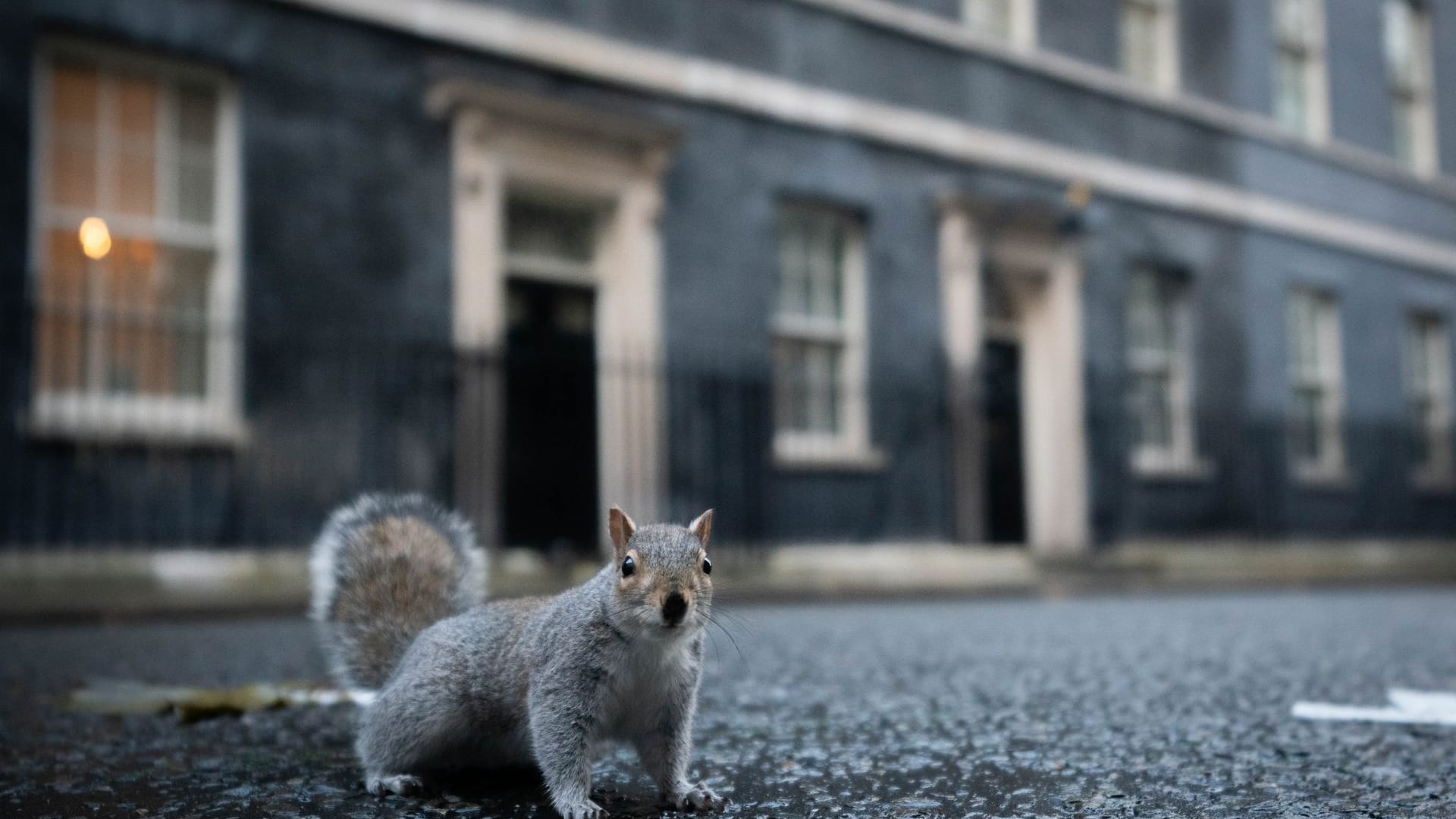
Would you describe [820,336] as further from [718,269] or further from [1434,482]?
[1434,482]

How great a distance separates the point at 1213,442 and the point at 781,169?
6.28m

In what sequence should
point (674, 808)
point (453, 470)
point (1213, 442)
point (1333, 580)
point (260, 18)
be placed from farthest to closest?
point (1213, 442) → point (1333, 580) → point (453, 470) → point (260, 18) → point (674, 808)

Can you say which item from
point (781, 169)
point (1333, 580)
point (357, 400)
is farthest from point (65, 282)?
point (1333, 580)

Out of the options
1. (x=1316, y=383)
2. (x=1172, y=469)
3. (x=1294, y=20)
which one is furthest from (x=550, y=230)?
(x=1294, y=20)

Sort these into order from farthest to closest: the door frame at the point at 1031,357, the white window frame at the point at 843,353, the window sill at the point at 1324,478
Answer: the window sill at the point at 1324,478
the door frame at the point at 1031,357
the white window frame at the point at 843,353

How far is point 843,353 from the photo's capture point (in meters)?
12.1

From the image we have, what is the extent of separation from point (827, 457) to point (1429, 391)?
11400 mm

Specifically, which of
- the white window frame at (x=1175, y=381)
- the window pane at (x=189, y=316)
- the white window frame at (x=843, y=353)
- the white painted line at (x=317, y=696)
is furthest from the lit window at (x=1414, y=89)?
the white painted line at (x=317, y=696)

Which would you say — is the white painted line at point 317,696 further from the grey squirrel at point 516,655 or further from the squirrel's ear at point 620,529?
the squirrel's ear at point 620,529

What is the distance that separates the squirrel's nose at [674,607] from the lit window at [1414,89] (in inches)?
769

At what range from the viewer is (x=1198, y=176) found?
1538 centimetres

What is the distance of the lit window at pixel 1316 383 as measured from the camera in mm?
16250

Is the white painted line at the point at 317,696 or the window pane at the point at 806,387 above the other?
the window pane at the point at 806,387

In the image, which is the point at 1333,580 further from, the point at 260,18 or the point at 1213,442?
the point at 260,18
